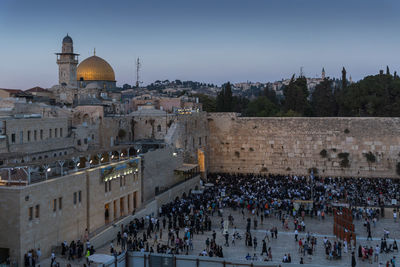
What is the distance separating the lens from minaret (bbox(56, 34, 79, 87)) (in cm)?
4394

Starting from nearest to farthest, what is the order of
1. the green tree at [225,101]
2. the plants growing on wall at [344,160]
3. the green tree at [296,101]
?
1. the plants growing on wall at [344,160]
2. the green tree at [296,101]
3. the green tree at [225,101]

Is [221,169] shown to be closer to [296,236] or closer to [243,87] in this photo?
[296,236]

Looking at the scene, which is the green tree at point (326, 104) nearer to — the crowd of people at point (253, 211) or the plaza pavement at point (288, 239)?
the crowd of people at point (253, 211)

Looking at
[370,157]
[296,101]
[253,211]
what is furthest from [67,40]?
[253,211]

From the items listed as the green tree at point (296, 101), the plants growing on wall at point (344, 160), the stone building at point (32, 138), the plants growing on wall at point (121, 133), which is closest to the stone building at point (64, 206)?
the stone building at point (32, 138)

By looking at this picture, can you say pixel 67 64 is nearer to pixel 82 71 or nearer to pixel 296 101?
pixel 82 71

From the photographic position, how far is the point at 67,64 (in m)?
44.2

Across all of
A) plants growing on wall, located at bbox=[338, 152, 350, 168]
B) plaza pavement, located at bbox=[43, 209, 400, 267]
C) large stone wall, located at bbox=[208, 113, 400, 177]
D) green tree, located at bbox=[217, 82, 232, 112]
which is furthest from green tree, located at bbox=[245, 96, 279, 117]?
plaza pavement, located at bbox=[43, 209, 400, 267]

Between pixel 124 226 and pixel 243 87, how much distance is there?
157513 mm

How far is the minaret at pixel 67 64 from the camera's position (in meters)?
43.9

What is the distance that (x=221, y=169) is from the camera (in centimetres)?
3572

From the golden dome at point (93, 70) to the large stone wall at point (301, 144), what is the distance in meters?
14.7

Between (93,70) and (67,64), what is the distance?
2522 mm

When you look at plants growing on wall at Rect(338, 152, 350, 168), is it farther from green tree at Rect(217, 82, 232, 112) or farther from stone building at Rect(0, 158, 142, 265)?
stone building at Rect(0, 158, 142, 265)
